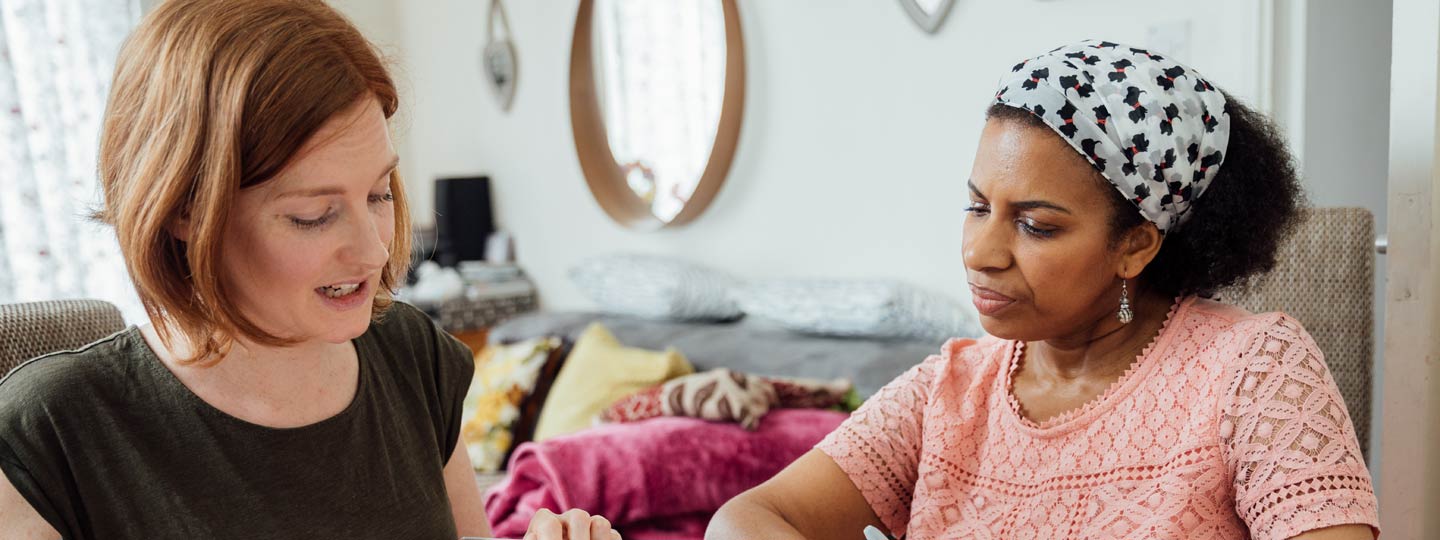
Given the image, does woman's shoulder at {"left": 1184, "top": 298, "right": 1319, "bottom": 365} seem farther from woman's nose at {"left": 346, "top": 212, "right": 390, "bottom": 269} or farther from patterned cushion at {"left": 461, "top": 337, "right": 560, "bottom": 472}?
patterned cushion at {"left": 461, "top": 337, "right": 560, "bottom": 472}

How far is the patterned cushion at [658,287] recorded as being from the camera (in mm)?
3316

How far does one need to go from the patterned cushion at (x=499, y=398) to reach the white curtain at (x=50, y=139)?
1.34m

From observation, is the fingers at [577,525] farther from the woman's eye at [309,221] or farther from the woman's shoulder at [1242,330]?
the woman's shoulder at [1242,330]

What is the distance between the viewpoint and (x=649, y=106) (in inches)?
149

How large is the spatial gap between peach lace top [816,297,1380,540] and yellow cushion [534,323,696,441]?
1.48m

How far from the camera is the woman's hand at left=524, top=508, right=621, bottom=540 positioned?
106cm

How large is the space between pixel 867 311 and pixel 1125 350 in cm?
149

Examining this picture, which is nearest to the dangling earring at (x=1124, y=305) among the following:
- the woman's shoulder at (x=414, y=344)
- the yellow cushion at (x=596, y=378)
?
the woman's shoulder at (x=414, y=344)

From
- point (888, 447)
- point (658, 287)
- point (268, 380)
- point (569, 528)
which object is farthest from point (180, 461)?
point (658, 287)

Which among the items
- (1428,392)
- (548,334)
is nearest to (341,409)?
(1428,392)

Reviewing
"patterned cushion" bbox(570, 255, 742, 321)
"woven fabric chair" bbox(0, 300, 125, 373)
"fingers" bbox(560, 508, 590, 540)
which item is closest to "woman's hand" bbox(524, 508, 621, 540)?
"fingers" bbox(560, 508, 590, 540)

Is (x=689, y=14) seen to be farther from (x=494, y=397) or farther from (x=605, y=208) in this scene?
(x=494, y=397)

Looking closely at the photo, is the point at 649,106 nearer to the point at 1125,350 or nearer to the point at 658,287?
the point at 658,287

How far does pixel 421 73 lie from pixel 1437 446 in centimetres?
423
